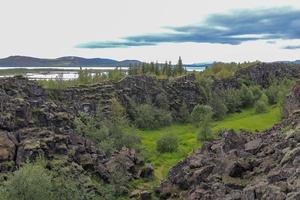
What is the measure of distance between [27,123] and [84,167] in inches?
1132

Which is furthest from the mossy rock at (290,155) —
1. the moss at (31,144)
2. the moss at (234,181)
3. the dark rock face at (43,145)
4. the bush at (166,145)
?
the bush at (166,145)

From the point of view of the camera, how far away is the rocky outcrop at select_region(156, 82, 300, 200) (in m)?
51.2

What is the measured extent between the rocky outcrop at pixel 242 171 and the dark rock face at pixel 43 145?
2455 cm

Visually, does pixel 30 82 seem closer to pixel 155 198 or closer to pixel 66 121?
pixel 66 121

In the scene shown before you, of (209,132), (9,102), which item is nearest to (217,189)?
(9,102)

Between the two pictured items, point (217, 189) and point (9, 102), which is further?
point (9, 102)

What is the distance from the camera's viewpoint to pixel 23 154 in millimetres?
108688

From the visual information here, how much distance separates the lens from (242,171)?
73750mm

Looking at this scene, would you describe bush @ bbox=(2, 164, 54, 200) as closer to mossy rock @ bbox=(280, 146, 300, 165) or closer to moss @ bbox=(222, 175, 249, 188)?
moss @ bbox=(222, 175, 249, 188)

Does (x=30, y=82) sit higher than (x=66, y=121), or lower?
higher

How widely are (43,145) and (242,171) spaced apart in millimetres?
56679

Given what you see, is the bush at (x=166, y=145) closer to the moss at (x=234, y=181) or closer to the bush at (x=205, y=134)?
the bush at (x=205, y=134)

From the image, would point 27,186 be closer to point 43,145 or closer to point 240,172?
point 240,172

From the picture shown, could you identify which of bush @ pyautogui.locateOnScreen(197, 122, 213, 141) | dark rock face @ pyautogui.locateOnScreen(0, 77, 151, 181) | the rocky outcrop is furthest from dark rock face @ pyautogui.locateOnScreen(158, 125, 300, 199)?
bush @ pyautogui.locateOnScreen(197, 122, 213, 141)
